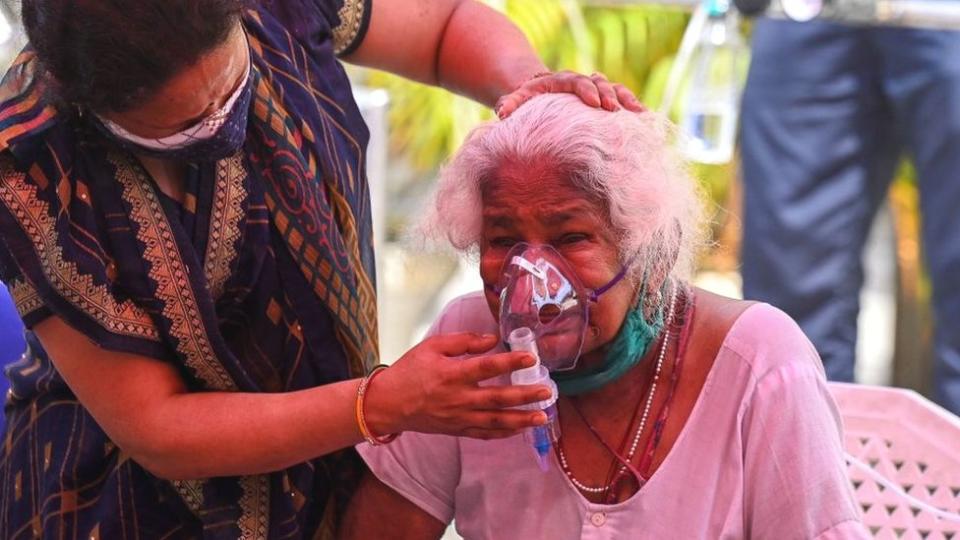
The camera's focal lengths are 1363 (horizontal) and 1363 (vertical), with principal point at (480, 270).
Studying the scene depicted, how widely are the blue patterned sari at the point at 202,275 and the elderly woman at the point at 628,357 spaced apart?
204 millimetres

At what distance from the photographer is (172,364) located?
5.92ft

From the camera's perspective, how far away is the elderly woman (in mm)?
1776

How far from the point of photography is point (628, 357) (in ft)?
6.07

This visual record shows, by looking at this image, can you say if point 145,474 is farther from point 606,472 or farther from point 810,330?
point 810,330

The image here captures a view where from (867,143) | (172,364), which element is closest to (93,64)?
(172,364)

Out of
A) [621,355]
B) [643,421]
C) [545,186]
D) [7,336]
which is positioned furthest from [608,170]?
[7,336]

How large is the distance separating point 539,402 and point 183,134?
0.54 m

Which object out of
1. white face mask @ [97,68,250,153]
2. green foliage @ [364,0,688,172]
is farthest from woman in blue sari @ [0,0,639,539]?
green foliage @ [364,0,688,172]

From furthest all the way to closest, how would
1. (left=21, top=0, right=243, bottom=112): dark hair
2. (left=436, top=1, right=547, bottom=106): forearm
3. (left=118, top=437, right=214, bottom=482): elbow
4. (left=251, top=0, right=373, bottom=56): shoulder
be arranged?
(left=436, top=1, right=547, bottom=106): forearm → (left=251, top=0, right=373, bottom=56): shoulder → (left=118, top=437, right=214, bottom=482): elbow → (left=21, top=0, right=243, bottom=112): dark hair

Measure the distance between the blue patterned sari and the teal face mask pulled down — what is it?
0.33 metres

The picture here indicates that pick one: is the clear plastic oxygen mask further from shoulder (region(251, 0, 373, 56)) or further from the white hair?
shoulder (region(251, 0, 373, 56))

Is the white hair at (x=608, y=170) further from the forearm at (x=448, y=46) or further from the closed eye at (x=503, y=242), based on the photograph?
the forearm at (x=448, y=46)

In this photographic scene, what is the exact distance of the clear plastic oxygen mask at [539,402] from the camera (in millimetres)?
1642

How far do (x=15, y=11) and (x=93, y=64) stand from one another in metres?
0.16
